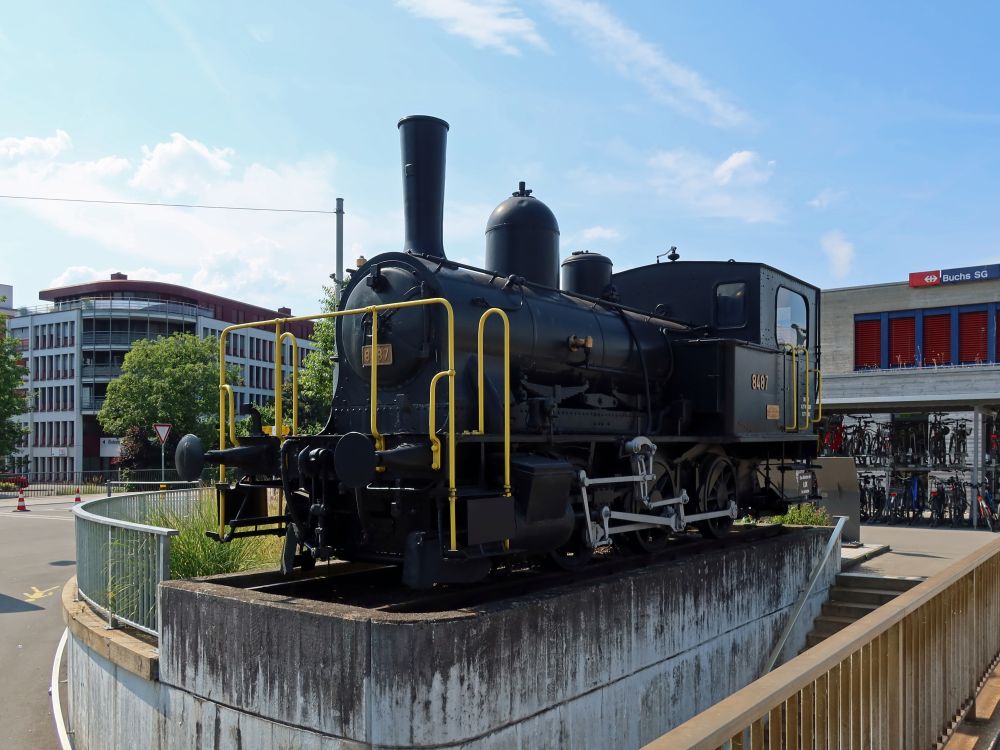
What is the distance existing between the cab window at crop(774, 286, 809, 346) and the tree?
1427 inches

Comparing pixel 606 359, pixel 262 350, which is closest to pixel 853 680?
pixel 606 359

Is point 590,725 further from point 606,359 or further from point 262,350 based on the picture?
point 262,350

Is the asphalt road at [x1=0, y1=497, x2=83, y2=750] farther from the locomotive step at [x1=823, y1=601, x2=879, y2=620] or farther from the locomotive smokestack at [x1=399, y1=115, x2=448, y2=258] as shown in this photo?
the locomotive step at [x1=823, y1=601, x2=879, y2=620]

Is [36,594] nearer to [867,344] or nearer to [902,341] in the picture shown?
[867,344]

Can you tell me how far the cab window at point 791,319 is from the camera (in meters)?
11.4

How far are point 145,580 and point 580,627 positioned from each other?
429 centimetres

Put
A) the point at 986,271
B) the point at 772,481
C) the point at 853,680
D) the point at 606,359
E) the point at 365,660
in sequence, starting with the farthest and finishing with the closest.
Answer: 1. the point at 986,271
2. the point at 772,481
3. the point at 606,359
4. the point at 365,660
5. the point at 853,680

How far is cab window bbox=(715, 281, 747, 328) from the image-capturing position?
10922mm

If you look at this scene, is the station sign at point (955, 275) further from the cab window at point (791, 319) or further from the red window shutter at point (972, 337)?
the cab window at point (791, 319)

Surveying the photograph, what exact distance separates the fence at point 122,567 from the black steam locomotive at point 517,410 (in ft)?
2.85

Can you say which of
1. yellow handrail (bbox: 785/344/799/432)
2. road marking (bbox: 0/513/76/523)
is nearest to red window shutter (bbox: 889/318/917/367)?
yellow handrail (bbox: 785/344/799/432)

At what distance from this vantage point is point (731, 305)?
36.2ft

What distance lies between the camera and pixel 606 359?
9.20m

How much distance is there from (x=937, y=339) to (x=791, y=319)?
59.4 ft
